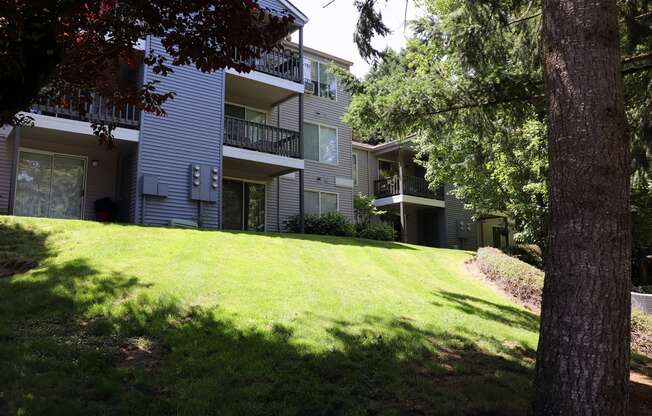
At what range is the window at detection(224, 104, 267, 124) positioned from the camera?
1777 cm

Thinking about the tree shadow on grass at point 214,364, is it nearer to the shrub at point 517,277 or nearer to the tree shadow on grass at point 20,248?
the tree shadow on grass at point 20,248

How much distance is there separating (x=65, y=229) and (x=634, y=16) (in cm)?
1105

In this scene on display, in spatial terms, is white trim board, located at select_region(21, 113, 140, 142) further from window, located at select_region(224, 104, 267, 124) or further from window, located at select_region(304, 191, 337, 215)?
window, located at select_region(304, 191, 337, 215)

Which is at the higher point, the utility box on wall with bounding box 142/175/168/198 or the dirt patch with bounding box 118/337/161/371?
the utility box on wall with bounding box 142/175/168/198

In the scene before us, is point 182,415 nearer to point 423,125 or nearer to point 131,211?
point 423,125

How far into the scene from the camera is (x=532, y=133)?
12.7 m

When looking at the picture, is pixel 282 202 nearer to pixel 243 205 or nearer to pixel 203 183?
pixel 243 205

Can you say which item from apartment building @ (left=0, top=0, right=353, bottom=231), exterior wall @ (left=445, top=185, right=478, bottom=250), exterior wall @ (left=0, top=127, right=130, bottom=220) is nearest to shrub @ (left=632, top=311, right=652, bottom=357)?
apartment building @ (left=0, top=0, right=353, bottom=231)

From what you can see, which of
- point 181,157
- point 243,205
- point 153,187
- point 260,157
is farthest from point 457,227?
point 153,187

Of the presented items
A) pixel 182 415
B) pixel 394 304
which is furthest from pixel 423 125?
pixel 182 415

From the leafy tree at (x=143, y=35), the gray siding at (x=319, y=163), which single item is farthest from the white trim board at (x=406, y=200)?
the leafy tree at (x=143, y=35)

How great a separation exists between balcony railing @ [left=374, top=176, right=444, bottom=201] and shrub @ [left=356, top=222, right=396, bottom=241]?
3771 millimetres

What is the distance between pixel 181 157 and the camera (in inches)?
583

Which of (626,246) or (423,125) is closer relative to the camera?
(626,246)
